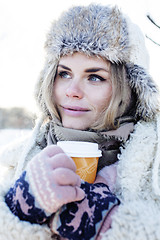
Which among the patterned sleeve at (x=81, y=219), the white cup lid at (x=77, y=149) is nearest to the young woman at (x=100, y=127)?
the patterned sleeve at (x=81, y=219)

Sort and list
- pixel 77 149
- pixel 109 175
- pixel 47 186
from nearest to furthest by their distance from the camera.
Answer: pixel 47 186 → pixel 77 149 → pixel 109 175

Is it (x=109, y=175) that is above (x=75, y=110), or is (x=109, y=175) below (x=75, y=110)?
below

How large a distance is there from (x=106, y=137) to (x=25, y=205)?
2.05 feet

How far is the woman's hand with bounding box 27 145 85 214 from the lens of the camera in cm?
72

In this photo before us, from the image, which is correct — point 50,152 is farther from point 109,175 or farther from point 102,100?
point 102,100

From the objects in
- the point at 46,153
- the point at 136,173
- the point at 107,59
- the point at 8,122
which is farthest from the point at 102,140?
the point at 8,122

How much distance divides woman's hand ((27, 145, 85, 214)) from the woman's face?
1.80 ft

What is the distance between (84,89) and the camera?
1315 mm

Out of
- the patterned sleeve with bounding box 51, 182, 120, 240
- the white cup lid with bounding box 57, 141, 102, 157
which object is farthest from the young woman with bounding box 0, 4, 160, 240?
the white cup lid with bounding box 57, 141, 102, 157

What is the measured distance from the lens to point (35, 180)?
0.76 metres

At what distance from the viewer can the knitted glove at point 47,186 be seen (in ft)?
2.38

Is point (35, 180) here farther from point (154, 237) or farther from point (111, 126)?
point (111, 126)

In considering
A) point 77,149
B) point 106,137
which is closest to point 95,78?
point 106,137

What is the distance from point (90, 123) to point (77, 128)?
0.26ft
